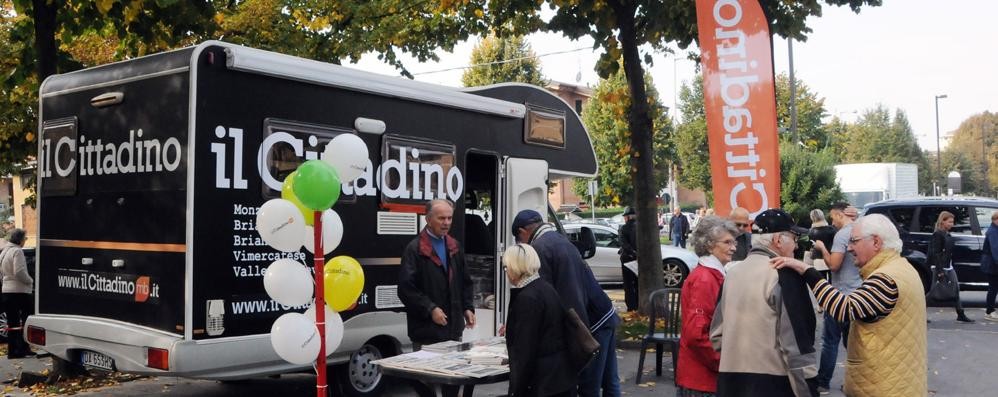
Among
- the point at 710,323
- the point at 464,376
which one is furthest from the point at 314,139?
the point at 710,323

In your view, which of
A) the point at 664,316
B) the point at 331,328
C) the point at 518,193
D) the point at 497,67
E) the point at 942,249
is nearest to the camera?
the point at 331,328

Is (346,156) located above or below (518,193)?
above

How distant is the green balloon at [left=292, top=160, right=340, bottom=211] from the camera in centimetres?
537

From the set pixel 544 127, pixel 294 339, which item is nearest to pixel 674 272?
pixel 544 127

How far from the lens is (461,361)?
537 cm

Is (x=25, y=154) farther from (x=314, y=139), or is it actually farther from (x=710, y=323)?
(x=710, y=323)

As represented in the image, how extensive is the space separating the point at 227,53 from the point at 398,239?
89.5 inches

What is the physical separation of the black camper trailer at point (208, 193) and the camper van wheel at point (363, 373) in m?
0.02

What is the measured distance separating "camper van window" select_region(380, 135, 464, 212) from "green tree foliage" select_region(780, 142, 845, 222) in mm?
16713

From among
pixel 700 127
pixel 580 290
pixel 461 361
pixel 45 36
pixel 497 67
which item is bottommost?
pixel 461 361

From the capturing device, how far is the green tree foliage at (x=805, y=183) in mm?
23781

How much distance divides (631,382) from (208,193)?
454 cm

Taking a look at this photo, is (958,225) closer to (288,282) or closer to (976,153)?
(288,282)

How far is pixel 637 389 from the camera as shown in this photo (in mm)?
8867
